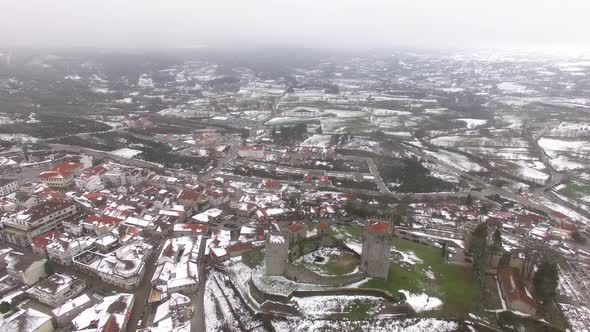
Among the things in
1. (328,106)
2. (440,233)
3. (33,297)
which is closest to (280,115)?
(328,106)

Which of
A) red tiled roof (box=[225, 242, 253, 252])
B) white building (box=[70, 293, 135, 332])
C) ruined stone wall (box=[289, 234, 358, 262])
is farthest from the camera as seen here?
red tiled roof (box=[225, 242, 253, 252])

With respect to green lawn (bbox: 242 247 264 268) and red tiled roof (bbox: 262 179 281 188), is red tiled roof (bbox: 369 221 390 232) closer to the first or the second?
green lawn (bbox: 242 247 264 268)

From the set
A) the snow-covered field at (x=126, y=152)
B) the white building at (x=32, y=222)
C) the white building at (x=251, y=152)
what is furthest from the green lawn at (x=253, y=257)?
the snow-covered field at (x=126, y=152)

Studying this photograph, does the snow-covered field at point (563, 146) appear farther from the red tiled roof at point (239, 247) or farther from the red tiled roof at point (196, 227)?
the red tiled roof at point (196, 227)

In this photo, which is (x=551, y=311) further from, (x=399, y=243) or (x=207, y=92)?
(x=207, y=92)

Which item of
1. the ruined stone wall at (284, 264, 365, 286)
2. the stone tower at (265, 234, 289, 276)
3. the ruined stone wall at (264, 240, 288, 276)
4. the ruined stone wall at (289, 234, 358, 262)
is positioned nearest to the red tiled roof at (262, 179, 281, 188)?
the ruined stone wall at (289, 234, 358, 262)

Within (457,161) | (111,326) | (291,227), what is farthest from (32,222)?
(457,161)
